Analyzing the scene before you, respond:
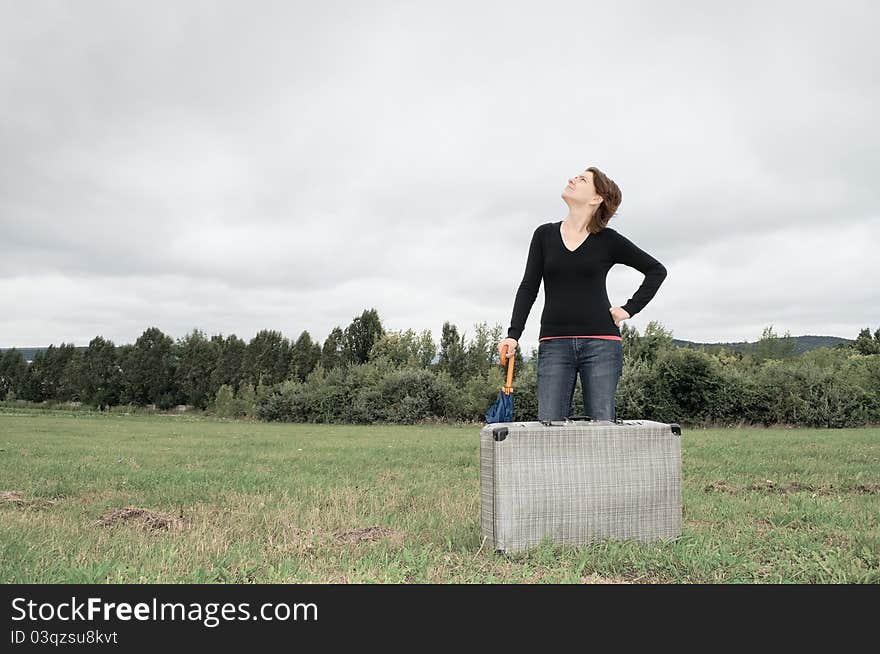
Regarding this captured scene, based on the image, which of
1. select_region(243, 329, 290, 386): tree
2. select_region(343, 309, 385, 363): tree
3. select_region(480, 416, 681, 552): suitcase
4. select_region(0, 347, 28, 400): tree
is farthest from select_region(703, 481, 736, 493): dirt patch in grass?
select_region(0, 347, 28, 400): tree

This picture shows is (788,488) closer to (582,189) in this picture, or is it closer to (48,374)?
(582,189)

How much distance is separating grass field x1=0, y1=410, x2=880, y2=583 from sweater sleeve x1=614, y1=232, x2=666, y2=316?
1.85m

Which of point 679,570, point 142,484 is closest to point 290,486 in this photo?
point 142,484

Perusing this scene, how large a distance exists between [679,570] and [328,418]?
3509 cm

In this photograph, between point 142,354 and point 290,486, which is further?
point 142,354

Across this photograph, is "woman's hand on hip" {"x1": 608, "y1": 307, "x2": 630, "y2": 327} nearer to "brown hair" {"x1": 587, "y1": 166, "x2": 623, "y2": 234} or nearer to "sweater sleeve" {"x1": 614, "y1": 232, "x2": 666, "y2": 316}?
"sweater sleeve" {"x1": 614, "y1": 232, "x2": 666, "y2": 316}

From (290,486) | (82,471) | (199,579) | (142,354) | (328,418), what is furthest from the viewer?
(142,354)

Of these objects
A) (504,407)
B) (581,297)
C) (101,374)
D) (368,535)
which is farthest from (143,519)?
(101,374)

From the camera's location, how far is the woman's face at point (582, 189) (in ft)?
18.1

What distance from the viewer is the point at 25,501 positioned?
23.8 feet

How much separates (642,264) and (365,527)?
3.06 meters

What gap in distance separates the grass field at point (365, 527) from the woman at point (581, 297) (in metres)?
1.18
